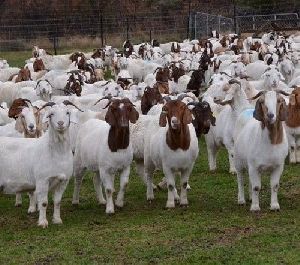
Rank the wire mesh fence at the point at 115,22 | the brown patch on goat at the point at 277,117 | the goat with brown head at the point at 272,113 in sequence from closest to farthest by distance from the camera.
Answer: the goat with brown head at the point at 272,113, the brown patch on goat at the point at 277,117, the wire mesh fence at the point at 115,22

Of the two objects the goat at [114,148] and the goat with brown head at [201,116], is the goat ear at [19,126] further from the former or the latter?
the goat with brown head at [201,116]

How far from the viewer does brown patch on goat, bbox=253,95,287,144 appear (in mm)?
10172

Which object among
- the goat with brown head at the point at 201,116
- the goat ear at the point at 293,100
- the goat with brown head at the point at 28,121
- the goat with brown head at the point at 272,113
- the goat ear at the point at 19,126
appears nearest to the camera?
the goat with brown head at the point at 272,113

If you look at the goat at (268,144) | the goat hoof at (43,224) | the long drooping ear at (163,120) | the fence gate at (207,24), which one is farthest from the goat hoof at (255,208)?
the fence gate at (207,24)

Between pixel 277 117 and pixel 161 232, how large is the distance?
196cm

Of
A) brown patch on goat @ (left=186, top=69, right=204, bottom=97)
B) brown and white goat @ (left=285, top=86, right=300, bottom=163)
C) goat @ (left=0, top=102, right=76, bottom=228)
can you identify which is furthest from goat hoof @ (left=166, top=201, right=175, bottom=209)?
brown patch on goat @ (left=186, top=69, right=204, bottom=97)

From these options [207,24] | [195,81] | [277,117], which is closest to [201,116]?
[277,117]

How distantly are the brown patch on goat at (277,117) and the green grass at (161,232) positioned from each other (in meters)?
0.91

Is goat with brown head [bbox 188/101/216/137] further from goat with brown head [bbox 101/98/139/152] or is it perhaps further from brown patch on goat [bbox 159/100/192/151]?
goat with brown head [bbox 101/98/139/152]

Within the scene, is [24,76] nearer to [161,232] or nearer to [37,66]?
[37,66]

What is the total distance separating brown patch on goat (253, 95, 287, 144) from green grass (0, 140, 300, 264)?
907mm

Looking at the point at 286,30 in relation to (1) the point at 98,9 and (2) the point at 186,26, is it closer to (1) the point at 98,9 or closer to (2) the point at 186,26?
(2) the point at 186,26

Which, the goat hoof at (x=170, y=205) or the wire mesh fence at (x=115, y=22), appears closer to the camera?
the goat hoof at (x=170, y=205)

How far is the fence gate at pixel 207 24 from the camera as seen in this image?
1768 inches
